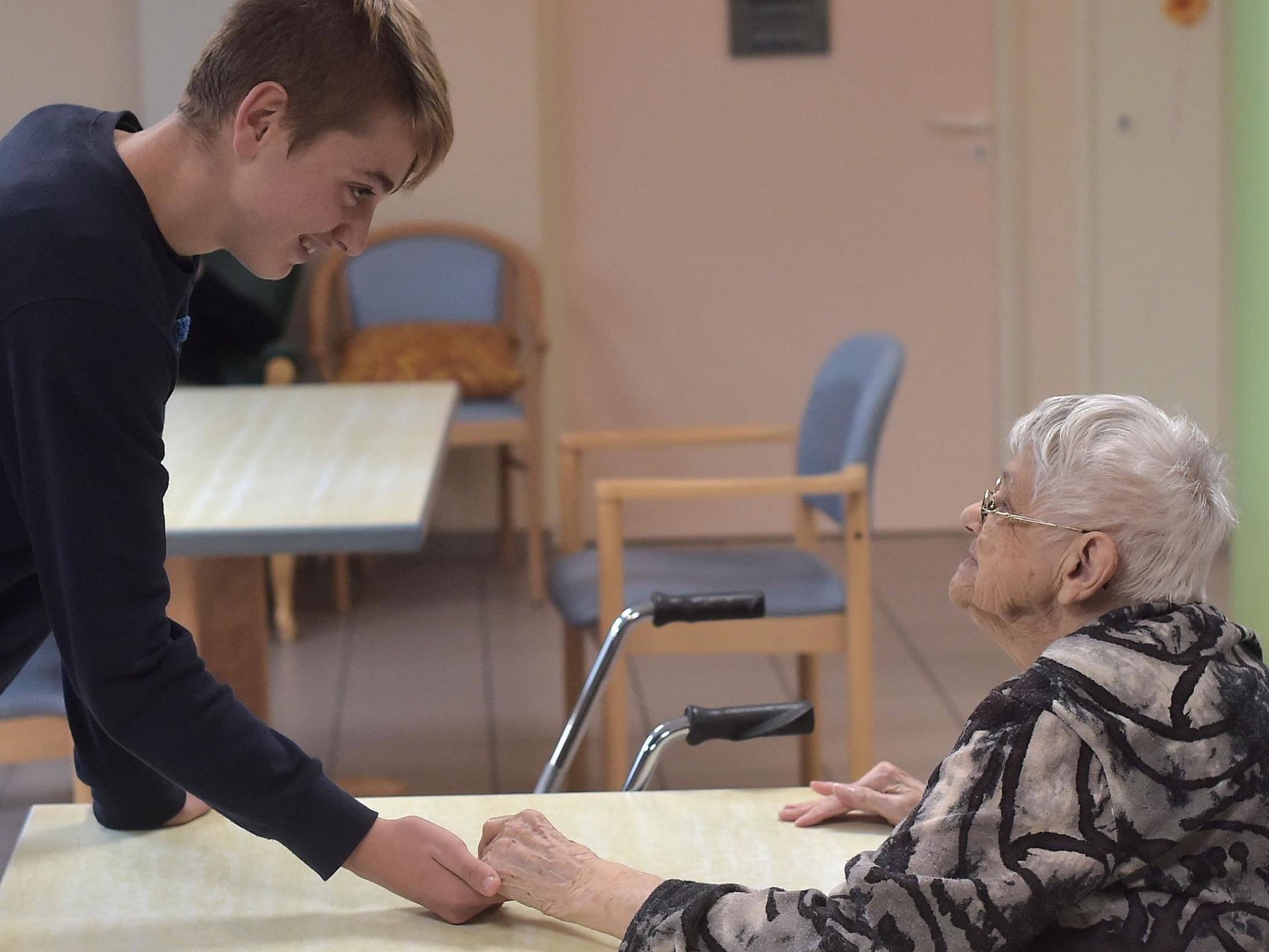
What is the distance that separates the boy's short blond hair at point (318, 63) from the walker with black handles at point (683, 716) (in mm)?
705

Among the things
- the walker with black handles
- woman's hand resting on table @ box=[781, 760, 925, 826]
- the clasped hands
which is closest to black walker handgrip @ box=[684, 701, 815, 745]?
the walker with black handles

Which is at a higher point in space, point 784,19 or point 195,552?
point 784,19

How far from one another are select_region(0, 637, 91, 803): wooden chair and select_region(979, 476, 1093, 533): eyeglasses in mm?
1523

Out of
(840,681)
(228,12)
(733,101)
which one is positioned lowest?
(840,681)

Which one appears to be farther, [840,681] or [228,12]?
[840,681]

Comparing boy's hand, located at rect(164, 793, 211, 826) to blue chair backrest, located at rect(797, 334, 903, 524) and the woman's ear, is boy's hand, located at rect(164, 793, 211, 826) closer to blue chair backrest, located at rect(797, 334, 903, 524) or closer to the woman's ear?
the woman's ear

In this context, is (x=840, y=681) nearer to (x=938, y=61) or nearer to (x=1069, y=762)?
(x=938, y=61)

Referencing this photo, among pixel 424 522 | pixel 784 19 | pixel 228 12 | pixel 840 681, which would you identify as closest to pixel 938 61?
pixel 784 19

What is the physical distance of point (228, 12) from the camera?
120 centimetres

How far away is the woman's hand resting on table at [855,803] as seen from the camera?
1.47 meters

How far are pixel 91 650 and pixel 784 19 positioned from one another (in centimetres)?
438

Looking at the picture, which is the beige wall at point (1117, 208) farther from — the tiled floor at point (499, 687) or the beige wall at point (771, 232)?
the tiled floor at point (499, 687)

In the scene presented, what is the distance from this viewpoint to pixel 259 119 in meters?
1.18

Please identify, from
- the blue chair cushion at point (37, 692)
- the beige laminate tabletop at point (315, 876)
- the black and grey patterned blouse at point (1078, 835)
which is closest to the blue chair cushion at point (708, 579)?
the blue chair cushion at point (37, 692)
